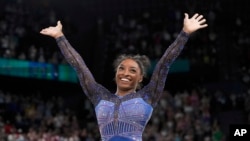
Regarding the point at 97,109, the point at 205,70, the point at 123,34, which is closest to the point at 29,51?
the point at 123,34

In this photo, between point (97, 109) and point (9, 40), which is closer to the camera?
point (97, 109)

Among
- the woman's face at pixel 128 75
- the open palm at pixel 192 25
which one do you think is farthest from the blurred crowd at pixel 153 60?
the open palm at pixel 192 25

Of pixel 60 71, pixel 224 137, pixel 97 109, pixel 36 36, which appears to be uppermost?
pixel 36 36

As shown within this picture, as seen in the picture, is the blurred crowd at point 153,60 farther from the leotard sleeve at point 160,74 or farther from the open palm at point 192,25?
the open palm at point 192,25

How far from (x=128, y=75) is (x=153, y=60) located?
13946 millimetres

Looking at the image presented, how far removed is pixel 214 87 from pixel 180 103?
1.91 m

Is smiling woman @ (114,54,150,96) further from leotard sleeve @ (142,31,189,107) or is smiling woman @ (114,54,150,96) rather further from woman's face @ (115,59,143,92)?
leotard sleeve @ (142,31,189,107)

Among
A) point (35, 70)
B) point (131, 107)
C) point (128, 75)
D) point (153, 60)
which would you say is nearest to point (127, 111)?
point (131, 107)

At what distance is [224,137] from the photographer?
15.2 meters

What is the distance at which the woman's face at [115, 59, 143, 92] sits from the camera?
4.11 m

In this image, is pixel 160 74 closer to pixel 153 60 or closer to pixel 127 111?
pixel 127 111

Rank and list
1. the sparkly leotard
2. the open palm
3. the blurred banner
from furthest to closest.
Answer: the blurred banner, the open palm, the sparkly leotard

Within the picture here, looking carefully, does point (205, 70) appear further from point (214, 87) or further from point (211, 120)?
point (211, 120)

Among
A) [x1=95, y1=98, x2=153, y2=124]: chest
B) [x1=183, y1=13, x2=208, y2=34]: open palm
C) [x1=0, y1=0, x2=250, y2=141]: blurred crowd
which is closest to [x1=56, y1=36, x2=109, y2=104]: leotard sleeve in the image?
[x1=95, y1=98, x2=153, y2=124]: chest
